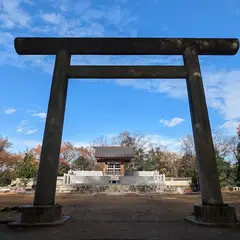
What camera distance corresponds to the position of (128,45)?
6.73 metres

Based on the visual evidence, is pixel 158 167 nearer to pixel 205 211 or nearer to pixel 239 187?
pixel 239 187

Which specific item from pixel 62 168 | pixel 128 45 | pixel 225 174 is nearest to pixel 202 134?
pixel 128 45

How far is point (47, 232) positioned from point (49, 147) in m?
2.04

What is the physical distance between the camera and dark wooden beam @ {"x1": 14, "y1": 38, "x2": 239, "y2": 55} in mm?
6676

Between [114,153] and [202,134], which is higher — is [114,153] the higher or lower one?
the higher one

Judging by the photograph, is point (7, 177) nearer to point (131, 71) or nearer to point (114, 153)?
point (114, 153)

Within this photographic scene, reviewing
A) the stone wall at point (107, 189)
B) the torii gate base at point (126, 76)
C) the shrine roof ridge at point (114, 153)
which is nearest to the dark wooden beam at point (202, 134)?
the torii gate base at point (126, 76)

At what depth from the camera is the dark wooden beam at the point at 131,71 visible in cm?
669

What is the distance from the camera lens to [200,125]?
594cm

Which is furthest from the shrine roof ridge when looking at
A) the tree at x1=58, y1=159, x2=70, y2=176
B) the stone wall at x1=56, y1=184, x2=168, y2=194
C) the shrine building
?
the tree at x1=58, y1=159, x2=70, y2=176

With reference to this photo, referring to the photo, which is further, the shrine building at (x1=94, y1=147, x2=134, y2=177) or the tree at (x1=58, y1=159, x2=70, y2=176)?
the tree at (x1=58, y1=159, x2=70, y2=176)

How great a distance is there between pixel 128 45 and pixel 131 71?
2.54ft

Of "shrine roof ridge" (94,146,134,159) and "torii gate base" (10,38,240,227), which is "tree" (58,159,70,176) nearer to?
"shrine roof ridge" (94,146,134,159)

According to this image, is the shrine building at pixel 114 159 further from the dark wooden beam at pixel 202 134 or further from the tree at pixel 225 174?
the dark wooden beam at pixel 202 134
